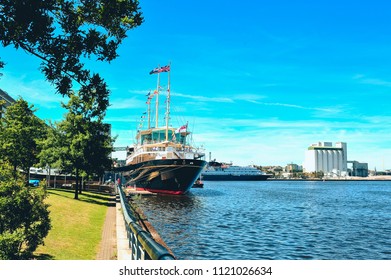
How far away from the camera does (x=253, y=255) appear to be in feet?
67.5

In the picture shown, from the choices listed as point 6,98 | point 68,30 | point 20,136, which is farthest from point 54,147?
point 6,98

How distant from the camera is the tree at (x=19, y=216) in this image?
11.4m

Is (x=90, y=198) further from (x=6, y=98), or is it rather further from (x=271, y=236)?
(x=6, y=98)

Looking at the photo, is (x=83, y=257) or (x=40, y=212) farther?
(x=83, y=257)

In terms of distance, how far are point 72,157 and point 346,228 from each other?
28.4 meters

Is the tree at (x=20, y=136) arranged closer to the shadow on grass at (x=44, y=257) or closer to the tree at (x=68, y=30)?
the shadow on grass at (x=44, y=257)

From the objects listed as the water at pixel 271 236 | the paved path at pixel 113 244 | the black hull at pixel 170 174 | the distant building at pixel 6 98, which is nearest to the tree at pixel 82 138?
the water at pixel 271 236

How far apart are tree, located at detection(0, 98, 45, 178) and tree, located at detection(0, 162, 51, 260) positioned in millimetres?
28234

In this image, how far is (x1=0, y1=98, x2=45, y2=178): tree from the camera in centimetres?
4034

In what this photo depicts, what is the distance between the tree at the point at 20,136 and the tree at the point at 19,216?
28234 mm
